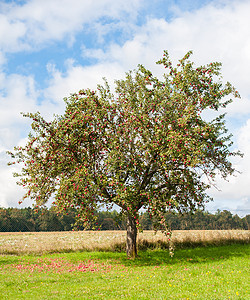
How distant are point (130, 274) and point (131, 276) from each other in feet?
1.89

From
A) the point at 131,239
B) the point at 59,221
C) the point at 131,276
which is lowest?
the point at 131,276

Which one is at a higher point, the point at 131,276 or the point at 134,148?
the point at 134,148

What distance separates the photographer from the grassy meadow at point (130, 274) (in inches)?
557

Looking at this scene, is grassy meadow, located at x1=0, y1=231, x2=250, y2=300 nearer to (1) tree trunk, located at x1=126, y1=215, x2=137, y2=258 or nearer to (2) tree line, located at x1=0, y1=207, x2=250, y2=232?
(1) tree trunk, located at x1=126, y1=215, x2=137, y2=258

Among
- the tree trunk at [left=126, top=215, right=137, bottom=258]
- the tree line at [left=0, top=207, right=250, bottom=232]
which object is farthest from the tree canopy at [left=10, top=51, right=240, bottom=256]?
the tree line at [left=0, top=207, right=250, bottom=232]

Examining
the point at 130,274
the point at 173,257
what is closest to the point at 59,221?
the point at 173,257

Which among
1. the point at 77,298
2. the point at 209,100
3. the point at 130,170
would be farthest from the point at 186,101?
the point at 77,298

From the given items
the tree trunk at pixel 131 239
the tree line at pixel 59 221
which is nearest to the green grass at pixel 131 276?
the tree trunk at pixel 131 239

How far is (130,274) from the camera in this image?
1886 cm

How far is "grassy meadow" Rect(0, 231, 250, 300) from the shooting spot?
557 inches

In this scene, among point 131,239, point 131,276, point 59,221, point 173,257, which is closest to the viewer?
point 131,276

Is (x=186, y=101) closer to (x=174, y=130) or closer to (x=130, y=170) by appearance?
(x=174, y=130)

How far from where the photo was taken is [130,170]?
21906 millimetres

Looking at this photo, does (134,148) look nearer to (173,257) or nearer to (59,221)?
(173,257)
